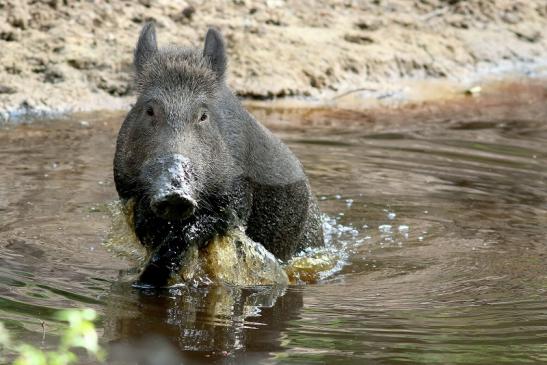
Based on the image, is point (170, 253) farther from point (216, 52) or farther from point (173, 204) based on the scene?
point (216, 52)

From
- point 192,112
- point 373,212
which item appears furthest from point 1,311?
point 373,212

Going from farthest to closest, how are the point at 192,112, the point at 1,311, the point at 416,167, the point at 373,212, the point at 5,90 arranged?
the point at 5,90 < the point at 416,167 < the point at 373,212 < the point at 192,112 < the point at 1,311

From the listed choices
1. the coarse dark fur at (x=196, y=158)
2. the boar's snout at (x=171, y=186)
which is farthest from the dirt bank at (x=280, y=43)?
the boar's snout at (x=171, y=186)

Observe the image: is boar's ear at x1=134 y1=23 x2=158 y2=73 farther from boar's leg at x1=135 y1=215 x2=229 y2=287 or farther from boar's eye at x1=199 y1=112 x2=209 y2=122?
boar's leg at x1=135 y1=215 x2=229 y2=287

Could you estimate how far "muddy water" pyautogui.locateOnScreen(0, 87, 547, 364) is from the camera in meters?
5.74

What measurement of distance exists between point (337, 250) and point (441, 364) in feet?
10.4

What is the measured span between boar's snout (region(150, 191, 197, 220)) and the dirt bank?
19.9ft

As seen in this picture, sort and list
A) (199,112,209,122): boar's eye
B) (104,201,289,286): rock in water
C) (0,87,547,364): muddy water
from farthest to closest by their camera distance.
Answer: (104,201,289,286): rock in water < (199,112,209,122): boar's eye < (0,87,547,364): muddy water

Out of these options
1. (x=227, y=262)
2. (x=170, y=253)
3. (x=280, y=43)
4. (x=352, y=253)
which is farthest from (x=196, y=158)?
(x=280, y=43)

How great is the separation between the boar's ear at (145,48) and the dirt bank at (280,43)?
183 inches

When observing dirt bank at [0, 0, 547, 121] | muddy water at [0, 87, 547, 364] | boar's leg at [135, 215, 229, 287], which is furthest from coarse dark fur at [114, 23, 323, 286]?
dirt bank at [0, 0, 547, 121]

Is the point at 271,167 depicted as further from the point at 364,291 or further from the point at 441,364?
the point at 441,364

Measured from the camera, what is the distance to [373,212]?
9.41m

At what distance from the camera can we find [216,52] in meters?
7.46
